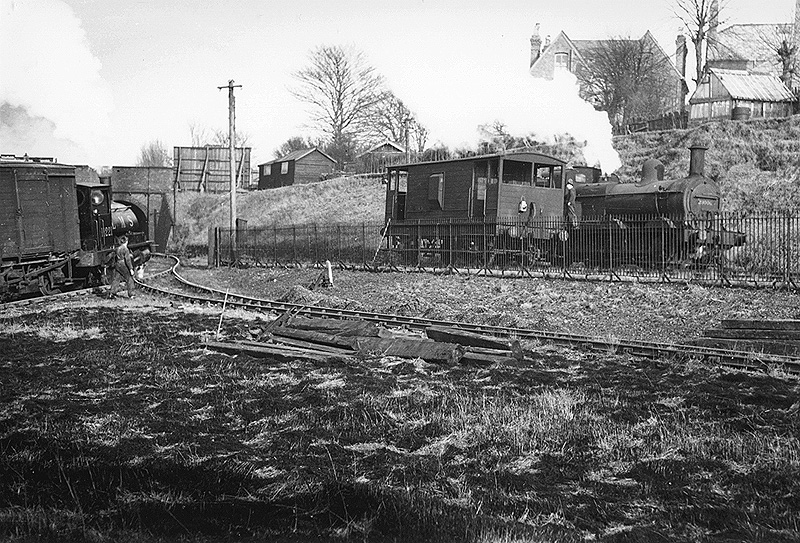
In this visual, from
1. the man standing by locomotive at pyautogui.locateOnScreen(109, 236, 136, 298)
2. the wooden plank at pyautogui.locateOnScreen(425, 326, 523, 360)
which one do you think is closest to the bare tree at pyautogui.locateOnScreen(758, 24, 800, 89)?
the man standing by locomotive at pyautogui.locateOnScreen(109, 236, 136, 298)

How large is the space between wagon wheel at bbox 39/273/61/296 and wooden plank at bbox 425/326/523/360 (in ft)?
35.7

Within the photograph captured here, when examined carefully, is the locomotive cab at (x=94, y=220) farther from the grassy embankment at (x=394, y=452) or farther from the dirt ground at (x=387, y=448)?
the grassy embankment at (x=394, y=452)

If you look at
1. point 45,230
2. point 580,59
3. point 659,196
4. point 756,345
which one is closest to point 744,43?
point 580,59

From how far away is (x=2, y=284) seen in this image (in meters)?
Result: 16.1

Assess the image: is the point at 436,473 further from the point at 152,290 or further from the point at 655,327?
the point at 152,290

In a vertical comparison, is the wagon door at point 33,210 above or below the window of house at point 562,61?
below

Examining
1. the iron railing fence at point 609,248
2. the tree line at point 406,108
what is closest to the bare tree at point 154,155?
the tree line at point 406,108

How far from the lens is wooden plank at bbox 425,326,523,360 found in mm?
9916

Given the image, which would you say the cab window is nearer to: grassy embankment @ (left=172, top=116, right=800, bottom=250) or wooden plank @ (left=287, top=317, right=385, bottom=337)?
grassy embankment @ (left=172, top=116, right=800, bottom=250)

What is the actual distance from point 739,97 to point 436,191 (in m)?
28.9

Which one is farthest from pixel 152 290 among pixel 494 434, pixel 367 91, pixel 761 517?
pixel 367 91

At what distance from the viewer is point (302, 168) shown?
182 ft

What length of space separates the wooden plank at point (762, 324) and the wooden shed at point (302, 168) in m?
45.7

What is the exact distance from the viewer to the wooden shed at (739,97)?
44250mm
